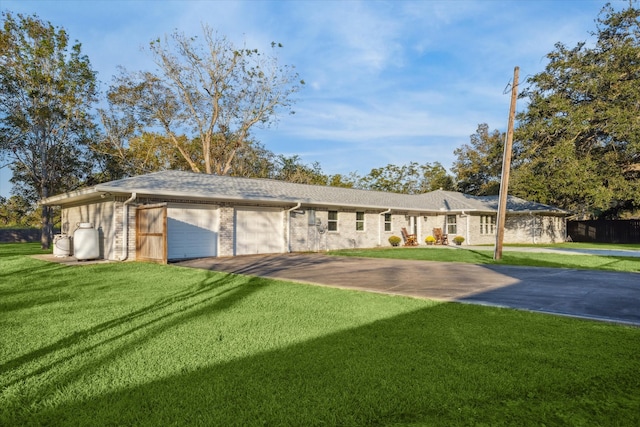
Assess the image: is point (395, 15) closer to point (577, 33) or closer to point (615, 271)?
point (615, 271)

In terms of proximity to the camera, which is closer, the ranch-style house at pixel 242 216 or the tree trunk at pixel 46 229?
the ranch-style house at pixel 242 216

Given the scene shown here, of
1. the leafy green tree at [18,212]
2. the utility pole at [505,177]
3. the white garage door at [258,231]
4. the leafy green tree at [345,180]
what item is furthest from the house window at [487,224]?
the leafy green tree at [18,212]

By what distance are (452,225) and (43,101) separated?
28016mm

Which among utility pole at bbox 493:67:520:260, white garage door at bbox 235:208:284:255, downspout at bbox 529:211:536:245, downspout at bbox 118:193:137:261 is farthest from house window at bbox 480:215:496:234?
downspout at bbox 118:193:137:261

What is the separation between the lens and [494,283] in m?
8.84

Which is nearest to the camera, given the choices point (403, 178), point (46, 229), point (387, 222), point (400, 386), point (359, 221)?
point (400, 386)

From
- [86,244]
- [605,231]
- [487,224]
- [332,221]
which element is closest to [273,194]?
[332,221]

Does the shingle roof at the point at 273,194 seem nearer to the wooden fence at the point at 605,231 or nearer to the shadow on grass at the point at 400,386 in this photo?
the wooden fence at the point at 605,231

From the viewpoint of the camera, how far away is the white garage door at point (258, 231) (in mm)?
16719

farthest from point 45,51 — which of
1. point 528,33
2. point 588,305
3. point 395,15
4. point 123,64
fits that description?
point 588,305

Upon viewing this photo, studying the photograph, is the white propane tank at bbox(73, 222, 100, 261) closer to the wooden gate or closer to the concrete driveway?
the wooden gate

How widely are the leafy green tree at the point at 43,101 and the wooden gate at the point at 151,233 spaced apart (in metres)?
14.6

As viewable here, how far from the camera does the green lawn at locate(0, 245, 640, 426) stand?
2.79m

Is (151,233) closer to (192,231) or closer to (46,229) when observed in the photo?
(192,231)
